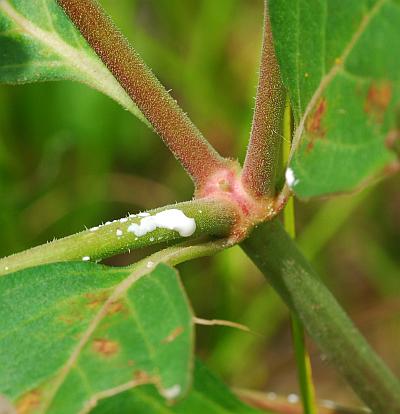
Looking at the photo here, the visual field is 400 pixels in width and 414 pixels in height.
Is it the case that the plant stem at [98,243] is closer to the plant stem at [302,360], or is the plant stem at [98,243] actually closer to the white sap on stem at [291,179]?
the white sap on stem at [291,179]

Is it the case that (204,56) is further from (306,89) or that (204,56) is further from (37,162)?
(306,89)

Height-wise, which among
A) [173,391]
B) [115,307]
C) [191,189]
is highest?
[191,189]

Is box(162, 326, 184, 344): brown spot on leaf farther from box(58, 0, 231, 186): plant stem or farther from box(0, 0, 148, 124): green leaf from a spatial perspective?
box(0, 0, 148, 124): green leaf

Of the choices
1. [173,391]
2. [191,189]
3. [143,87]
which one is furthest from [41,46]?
[191,189]

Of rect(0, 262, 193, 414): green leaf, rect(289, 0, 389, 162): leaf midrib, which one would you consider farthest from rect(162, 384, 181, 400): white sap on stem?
rect(289, 0, 389, 162): leaf midrib

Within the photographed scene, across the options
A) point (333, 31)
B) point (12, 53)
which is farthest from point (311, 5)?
point (12, 53)

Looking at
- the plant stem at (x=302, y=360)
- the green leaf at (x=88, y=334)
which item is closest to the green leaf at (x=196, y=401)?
the plant stem at (x=302, y=360)

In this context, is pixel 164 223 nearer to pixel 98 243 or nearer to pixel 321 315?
pixel 98 243
